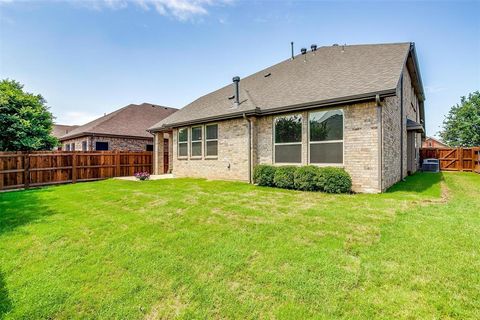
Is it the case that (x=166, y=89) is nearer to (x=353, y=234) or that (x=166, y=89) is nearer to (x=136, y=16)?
(x=136, y=16)

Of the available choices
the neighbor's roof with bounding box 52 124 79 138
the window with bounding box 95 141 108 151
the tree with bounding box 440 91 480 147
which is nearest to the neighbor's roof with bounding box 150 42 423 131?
the window with bounding box 95 141 108 151

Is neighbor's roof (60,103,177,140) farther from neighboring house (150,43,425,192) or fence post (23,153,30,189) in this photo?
neighboring house (150,43,425,192)

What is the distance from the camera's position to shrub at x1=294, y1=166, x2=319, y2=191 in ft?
27.9

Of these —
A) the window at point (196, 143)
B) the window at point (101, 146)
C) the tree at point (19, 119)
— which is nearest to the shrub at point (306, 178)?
the window at point (196, 143)

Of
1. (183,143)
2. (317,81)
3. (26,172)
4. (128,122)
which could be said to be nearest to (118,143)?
(128,122)

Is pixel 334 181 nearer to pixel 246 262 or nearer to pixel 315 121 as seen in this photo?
pixel 315 121

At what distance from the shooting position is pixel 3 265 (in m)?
3.87

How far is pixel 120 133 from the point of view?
61.4ft

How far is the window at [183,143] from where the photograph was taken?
14227 millimetres

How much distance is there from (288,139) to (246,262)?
7.09 meters

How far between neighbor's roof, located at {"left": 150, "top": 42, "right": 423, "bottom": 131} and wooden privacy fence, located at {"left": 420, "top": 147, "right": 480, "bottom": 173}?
460 inches

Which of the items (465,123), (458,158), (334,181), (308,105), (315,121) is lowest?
(334,181)

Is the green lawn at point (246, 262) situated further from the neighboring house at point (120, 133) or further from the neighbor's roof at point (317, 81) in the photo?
the neighboring house at point (120, 133)

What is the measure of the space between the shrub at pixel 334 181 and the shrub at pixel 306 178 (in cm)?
20
